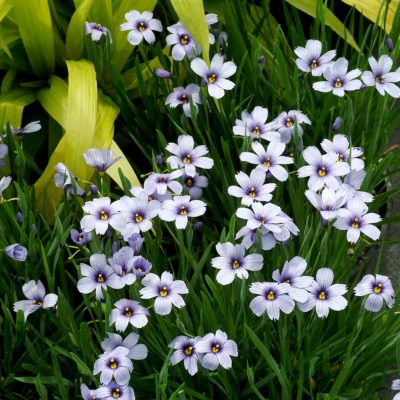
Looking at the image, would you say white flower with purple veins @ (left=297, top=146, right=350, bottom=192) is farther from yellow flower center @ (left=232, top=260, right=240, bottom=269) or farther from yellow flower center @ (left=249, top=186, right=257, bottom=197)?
yellow flower center @ (left=232, top=260, right=240, bottom=269)

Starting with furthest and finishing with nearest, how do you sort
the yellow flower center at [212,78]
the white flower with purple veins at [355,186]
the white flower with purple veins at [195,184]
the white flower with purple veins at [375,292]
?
1. the yellow flower center at [212,78]
2. the white flower with purple veins at [195,184]
3. the white flower with purple veins at [355,186]
4. the white flower with purple veins at [375,292]

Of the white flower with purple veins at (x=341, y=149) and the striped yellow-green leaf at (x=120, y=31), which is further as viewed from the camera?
the striped yellow-green leaf at (x=120, y=31)

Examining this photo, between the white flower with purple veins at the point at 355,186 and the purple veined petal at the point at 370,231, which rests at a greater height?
the white flower with purple veins at the point at 355,186

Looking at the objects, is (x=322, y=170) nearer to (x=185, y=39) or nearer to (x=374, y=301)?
(x=374, y=301)

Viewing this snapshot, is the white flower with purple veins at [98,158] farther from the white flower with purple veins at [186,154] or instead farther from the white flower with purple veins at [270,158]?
the white flower with purple veins at [270,158]

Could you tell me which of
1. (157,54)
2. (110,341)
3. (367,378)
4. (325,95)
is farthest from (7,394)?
(325,95)

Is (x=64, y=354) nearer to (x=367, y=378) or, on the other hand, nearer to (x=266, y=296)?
(x=266, y=296)

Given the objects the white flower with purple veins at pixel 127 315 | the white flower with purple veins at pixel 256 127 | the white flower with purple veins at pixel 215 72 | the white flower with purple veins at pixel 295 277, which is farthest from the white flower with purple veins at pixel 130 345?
the white flower with purple veins at pixel 215 72
